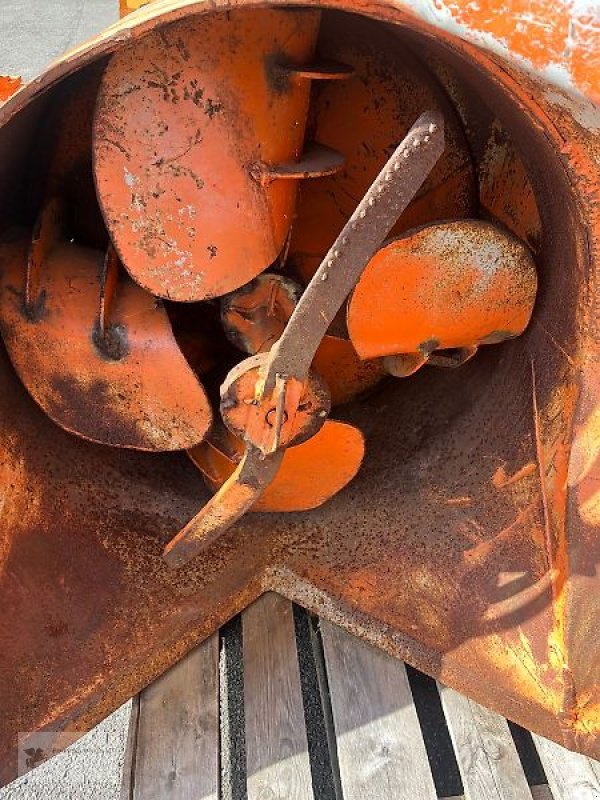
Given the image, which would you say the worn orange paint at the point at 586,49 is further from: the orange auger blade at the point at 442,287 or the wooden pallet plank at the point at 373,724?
the wooden pallet plank at the point at 373,724

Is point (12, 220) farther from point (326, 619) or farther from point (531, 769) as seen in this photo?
point (531, 769)

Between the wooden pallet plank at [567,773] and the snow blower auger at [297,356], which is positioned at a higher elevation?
the snow blower auger at [297,356]

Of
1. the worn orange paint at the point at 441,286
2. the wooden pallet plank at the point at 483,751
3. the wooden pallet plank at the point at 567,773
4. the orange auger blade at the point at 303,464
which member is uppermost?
the worn orange paint at the point at 441,286

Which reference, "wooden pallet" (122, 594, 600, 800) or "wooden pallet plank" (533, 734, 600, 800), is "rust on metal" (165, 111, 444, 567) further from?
"wooden pallet plank" (533, 734, 600, 800)

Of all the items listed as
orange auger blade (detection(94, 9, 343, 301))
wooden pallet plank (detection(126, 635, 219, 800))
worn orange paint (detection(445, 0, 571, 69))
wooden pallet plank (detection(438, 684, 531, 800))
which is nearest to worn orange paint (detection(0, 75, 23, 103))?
orange auger blade (detection(94, 9, 343, 301))

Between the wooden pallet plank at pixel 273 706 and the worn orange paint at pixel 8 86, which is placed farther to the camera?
the wooden pallet plank at pixel 273 706

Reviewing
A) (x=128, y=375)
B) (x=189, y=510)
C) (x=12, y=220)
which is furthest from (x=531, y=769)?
(x=12, y=220)

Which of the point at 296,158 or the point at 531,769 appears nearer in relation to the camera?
the point at 296,158

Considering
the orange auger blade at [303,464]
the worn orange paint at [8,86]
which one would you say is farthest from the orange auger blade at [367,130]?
the worn orange paint at [8,86]
